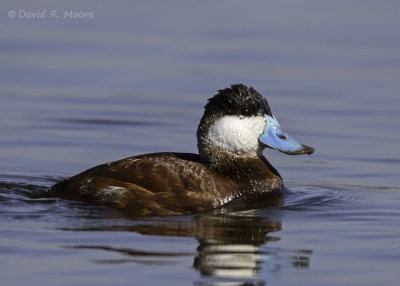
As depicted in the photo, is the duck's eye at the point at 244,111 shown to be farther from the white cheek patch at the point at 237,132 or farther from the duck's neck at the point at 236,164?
the duck's neck at the point at 236,164

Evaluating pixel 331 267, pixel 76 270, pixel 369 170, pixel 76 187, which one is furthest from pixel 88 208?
pixel 369 170

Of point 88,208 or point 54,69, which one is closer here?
point 88,208

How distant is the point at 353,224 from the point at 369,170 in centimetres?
222

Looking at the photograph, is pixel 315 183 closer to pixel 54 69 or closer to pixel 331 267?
pixel 331 267

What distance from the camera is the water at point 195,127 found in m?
7.63

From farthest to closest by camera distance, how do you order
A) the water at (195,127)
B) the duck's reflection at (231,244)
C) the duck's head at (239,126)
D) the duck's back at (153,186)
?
the duck's head at (239,126)
the duck's back at (153,186)
the water at (195,127)
the duck's reflection at (231,244)

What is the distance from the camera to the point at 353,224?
29.5 feet

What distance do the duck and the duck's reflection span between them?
246mm

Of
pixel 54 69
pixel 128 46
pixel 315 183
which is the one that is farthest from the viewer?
pixel 128 46

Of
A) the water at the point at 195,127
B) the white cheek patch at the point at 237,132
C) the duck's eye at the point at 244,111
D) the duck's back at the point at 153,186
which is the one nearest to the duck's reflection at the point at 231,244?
the water at the point at 195,127

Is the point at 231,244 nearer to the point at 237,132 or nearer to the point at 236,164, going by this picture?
the point at 236,164

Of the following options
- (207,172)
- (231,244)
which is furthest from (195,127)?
(231,244)

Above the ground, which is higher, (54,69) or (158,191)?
(54,69)

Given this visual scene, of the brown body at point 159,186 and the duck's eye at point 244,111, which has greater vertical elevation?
the duck's eye at point 244,111
